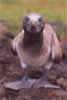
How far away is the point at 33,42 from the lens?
1.40 m

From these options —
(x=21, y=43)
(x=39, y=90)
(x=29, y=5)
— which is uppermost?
(x=29, y=5)

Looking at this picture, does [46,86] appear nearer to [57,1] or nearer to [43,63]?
[43,63]

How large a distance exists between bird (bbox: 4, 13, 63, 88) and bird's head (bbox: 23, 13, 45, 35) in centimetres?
1

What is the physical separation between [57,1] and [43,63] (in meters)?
0.20

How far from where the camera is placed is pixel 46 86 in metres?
1.42

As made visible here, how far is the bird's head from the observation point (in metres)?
1.33

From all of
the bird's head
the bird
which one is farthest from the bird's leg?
the bird's head

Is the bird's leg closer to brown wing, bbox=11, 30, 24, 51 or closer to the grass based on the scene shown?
brown wing, bbox=11, 30, 24, 51

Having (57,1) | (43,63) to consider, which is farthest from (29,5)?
(43,63)

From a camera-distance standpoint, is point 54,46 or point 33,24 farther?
point 54,46

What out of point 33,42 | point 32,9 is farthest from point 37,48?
point 32,9

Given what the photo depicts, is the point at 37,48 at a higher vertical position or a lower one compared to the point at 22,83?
higher

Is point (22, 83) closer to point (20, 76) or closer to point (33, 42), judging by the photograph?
point (20, 76)

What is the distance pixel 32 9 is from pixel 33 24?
0.15 m
